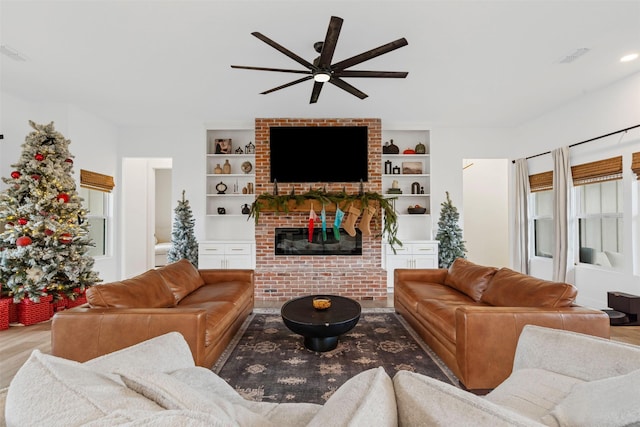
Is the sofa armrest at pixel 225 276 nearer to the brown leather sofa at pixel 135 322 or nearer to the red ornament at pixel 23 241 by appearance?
the brown leather sofa at pixel 135 322

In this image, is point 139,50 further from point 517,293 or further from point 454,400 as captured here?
point 517,293

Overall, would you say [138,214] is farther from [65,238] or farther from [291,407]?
[291,407]

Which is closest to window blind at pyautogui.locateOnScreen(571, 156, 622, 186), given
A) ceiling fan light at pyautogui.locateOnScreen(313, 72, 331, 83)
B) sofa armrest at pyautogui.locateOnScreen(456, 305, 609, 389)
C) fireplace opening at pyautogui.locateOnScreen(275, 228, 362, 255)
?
→ sofa armrest at pyautogui.locateOnScreen(456, 305, 609, 389)

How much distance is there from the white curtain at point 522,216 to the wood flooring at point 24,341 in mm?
2178

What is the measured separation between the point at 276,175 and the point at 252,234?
121 centimetres

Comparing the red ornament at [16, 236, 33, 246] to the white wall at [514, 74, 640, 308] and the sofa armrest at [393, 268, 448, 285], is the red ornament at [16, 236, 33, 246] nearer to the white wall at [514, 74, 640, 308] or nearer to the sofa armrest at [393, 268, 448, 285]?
the sofa armrest at [393, 268, 448, 285]

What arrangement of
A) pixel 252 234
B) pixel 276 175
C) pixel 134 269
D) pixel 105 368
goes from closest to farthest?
pixel 105 368
pixel 276 175
pixel 252 234
pixel 134 269

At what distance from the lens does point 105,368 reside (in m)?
1.14

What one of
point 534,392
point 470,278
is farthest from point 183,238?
point 534,392

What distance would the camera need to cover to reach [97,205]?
5.61 metres

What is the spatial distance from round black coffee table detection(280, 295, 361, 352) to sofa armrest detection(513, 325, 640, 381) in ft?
4.44

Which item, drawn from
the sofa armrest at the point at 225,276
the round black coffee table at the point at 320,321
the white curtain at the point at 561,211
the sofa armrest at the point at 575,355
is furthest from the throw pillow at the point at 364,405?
the white curtain at the point at 561,211

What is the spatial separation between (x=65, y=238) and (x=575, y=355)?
4882 mm

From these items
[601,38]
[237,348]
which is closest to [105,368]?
[237,348]
